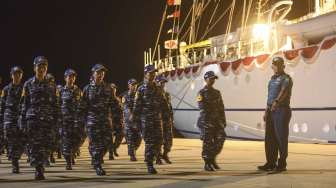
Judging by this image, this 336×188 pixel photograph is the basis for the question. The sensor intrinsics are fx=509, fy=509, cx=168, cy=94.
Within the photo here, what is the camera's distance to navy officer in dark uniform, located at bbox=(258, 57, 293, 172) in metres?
6.62

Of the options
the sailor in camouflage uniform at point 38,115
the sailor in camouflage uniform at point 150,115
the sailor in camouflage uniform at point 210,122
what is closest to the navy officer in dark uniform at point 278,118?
the sailor in camouflage uniform at point 210,122

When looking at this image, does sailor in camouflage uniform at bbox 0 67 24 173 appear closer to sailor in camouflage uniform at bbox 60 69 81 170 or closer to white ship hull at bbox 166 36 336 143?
sailor in camouflage uniform at bbox 60 69 81 170

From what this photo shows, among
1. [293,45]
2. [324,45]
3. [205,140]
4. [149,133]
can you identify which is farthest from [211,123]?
[293,45]

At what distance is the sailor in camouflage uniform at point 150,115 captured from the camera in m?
6.76

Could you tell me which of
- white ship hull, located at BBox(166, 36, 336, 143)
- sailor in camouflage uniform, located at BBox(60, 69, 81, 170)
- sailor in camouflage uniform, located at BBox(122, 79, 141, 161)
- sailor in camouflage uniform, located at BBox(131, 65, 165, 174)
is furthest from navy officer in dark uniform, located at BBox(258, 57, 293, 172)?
white ship hull, located at BBox(166, 36, 336, 143)

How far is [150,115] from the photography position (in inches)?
269

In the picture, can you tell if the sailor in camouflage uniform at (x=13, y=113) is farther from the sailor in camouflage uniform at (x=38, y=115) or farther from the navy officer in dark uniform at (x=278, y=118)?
the navy officer in dark uniform at (x=278, y=118)

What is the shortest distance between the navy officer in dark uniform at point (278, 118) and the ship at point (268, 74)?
5.17 m

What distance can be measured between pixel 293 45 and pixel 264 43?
3.72 feet

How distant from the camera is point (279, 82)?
6695 mm

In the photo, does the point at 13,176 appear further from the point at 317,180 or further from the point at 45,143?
the point at 317,180

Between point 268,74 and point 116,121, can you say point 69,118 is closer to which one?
point 116,121

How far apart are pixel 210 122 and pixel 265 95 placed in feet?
23.6

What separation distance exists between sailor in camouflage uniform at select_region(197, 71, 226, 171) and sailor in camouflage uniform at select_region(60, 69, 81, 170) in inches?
80.9
